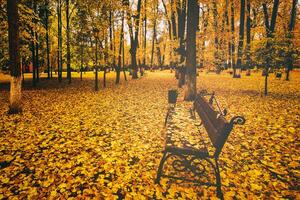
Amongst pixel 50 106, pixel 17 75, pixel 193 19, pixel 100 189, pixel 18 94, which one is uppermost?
pixel 193 19

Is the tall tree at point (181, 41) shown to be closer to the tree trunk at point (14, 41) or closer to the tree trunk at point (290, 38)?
the tree trunk at point (290, 38)

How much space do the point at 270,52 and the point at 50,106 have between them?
12.9 meters

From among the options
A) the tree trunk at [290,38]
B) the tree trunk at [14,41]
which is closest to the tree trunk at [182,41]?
the tree trunk at [290,38]

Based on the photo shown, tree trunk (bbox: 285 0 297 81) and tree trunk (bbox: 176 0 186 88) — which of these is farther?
tree trunk (bbox: 176 0 186 88)

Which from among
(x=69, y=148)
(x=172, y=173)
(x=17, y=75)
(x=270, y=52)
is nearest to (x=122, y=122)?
(x=69, y=148)

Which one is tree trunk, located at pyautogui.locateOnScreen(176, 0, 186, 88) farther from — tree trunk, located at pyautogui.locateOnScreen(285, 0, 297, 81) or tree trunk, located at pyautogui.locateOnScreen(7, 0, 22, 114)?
tree trunk, located at pyautogui.locateOnScreen(7, 0, 22, 114)

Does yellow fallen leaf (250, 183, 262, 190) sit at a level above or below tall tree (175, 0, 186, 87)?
below

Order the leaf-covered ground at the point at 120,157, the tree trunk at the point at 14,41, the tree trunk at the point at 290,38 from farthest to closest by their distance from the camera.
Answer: the tree trunk at the point at 290,38 < the tree trunk at the point at 14,41 < the leaf-covered ground at the point at 120,157

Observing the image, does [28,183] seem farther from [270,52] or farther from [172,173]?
[270,52]

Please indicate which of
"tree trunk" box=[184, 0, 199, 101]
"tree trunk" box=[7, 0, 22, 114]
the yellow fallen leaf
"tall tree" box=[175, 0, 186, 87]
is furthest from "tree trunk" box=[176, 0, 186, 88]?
the yellow fallen leaf

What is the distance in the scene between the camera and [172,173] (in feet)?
14.0

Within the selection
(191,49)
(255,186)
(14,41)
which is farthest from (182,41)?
(255,186)

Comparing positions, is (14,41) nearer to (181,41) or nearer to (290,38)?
(181,41)

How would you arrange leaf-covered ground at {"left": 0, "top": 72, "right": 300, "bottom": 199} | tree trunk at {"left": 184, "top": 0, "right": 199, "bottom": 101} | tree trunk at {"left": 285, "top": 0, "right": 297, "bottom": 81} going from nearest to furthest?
leaf-covered ground at {"left": 0, "top": 72, "right": 300, "bottom": 199}, tree trunk at {"left": 184, "top": 0, "right": 199, "bottom": 101}, tree trunk at {"left": 285, "top": 0, "right": 297, "bottom": 81}
